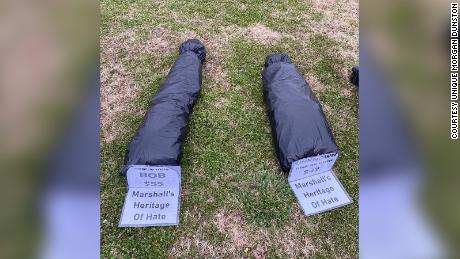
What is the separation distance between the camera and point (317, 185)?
302cm

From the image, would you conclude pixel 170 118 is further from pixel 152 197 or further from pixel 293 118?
pixel 293 118

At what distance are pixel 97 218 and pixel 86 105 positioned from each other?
30cm

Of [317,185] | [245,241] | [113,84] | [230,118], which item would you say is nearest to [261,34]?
[230,118]

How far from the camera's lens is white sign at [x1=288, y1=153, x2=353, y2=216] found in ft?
9.61

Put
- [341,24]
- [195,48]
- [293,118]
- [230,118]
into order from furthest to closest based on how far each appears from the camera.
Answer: [341,24] < [195,48] < [230,118] < [293,118]

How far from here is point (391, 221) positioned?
966mm

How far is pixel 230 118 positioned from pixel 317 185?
1.11m

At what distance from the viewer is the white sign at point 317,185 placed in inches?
115

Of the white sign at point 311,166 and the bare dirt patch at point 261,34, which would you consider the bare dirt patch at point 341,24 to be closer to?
the bare dirt patch at point 261,34

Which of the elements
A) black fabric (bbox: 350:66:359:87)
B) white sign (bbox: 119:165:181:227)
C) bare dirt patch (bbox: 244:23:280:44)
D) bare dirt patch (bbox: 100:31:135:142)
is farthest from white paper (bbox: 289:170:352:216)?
bare dirt patch (bbox: 244:23:280:44)

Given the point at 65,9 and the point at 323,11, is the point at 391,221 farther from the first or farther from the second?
the point at 323,11

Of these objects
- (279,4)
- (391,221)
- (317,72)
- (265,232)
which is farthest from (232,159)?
(279,4)

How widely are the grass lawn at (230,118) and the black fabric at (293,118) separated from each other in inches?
9.0

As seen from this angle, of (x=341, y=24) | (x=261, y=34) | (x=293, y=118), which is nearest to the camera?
(x=293, y=118)
